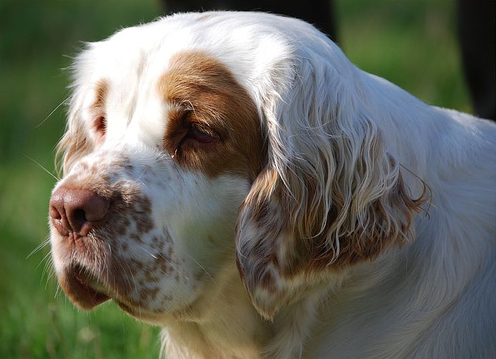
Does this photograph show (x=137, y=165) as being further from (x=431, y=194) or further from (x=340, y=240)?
(x=431, y=194)

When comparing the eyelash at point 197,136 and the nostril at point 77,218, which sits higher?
the eyelash at point 197,136

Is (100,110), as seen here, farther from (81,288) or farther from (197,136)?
(81,288)

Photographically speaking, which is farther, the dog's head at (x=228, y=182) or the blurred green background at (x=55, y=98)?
the blurred green background at (x=55, y=98)

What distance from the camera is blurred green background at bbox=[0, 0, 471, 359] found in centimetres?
383

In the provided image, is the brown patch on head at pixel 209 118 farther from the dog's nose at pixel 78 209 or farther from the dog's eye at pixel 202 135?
the dog's nose at pixel 78 209

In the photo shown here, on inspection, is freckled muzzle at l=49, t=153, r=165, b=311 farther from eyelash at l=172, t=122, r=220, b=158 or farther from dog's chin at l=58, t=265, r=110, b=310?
eyelash at l=172, t=122, r=220, b=158

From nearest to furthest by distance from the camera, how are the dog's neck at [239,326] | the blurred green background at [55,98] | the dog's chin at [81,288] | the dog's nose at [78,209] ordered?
the dog's nose at [78,209]
the dog's chin at [81,288]
the dog's neck at [239,326]
the blurred green background at [55,98]

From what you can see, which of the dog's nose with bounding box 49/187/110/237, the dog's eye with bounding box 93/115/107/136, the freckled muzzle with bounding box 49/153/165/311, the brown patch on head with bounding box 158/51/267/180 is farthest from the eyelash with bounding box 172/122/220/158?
the dog's eye with bounding box 93/115/107/136

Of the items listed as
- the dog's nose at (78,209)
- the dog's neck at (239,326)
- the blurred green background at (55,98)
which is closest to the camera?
the dog's nose at (78,209)

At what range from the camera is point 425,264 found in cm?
278

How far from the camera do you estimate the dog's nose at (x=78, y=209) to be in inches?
99.2

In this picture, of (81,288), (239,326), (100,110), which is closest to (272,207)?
(239,326)

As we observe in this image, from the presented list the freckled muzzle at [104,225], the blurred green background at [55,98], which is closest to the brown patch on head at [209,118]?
the freckled muzzle at [104,225]

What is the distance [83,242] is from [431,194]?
40.3 inches
